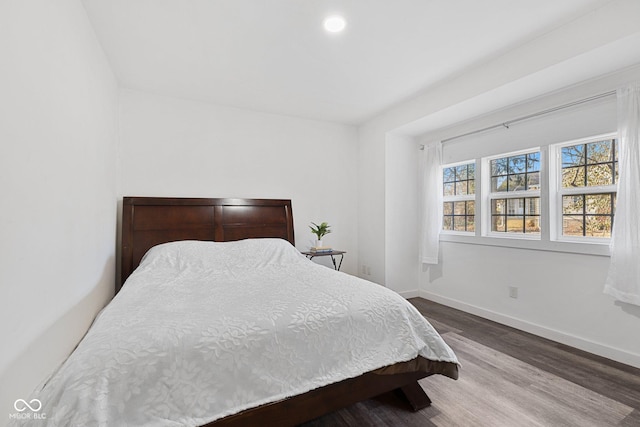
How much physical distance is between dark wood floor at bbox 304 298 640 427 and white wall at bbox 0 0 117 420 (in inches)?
Answer: 54.0

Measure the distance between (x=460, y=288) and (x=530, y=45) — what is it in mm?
2531

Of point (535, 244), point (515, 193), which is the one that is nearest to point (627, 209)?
point (535, 244)

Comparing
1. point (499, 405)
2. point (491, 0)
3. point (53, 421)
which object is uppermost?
point (491, 0)

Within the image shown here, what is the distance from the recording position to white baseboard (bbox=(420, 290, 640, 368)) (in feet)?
7.34

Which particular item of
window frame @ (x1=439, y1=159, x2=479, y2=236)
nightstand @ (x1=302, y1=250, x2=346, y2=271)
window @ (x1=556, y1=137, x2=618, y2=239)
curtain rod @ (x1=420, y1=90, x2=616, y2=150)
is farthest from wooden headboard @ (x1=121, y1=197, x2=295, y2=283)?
window @ (x1=556, y1=137, x2=618, y2=239)

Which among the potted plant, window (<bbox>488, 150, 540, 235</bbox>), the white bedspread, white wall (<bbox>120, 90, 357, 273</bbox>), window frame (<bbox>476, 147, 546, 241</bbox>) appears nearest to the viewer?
the white bedspread

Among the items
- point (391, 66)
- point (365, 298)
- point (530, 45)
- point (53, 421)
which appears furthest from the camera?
point (391, 66)

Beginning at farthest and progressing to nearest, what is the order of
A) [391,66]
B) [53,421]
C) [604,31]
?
[391,66], [604,31], [53,421]

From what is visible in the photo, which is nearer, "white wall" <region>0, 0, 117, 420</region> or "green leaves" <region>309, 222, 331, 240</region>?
"white wall" <region>0, 0, 117, 420</region>

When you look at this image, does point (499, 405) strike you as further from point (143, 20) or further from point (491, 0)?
point (143, 20)

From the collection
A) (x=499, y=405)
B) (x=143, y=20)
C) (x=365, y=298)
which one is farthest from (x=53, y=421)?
(x=143, y=20)

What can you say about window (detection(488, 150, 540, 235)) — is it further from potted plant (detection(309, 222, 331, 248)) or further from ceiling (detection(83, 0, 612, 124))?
potted plant (detection(309, 222, 331, 248))

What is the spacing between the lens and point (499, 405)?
174 centimetres

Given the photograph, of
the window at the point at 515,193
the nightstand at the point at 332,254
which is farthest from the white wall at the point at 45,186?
the window at the point at 515,193
